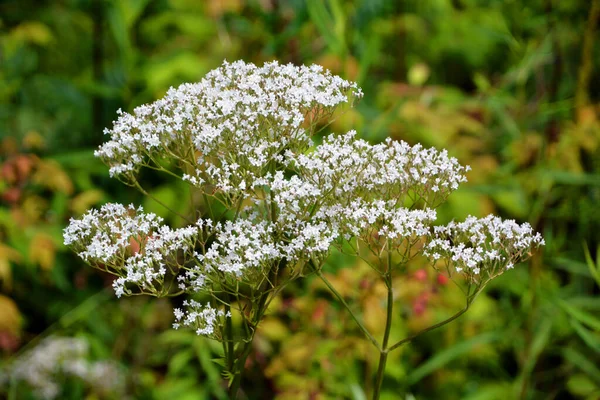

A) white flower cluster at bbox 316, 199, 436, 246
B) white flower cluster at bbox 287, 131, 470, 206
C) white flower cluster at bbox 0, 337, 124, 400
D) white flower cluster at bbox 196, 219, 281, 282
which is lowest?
white flower cluster at bbox 196, 219, 281, 282

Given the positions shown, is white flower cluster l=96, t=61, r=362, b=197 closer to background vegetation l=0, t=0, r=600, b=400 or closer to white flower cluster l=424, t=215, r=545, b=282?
white flower cluster l=424, t=215, r=545, b=282

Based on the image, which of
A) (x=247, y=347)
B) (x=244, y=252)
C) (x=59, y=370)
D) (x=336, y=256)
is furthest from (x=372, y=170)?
(x=59, y=370)

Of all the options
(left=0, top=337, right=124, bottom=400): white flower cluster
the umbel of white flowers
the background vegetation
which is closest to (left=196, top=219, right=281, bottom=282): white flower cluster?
the umbel of white flowers

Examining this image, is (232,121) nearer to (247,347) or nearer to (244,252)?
(244,252)

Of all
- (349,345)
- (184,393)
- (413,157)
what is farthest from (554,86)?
(184,393)

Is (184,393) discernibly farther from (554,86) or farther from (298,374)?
(554,86)

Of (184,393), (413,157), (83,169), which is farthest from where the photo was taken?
(83,169)
